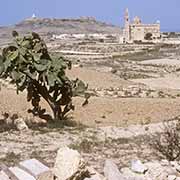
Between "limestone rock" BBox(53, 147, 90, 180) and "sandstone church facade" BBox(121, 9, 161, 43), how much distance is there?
9503 cm

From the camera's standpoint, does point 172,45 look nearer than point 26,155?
No

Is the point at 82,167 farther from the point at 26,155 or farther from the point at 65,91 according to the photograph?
the point at 65,91

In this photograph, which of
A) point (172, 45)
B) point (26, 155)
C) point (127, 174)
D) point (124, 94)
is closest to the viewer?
point (127, 174)

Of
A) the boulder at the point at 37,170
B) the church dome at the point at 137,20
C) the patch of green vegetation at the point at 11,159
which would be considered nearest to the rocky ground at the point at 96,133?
the patch of green vegetation at the point at 11,159

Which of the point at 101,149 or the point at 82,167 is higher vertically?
the point at 82,167

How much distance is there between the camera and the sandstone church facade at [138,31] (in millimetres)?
102875

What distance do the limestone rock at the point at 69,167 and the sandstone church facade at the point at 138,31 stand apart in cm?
9503

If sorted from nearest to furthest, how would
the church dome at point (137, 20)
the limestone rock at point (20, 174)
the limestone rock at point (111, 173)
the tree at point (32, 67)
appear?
the limestone rock at point (20, 174) < the limestone rock at point (111, 173) < the tree at point (32, 67) < the church dome at point (137, 20)

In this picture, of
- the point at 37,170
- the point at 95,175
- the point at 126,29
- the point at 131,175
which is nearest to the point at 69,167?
the point at 37,170

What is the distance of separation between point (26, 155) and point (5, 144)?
111 cm

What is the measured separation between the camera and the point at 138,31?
103688mm

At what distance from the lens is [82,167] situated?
277 inches

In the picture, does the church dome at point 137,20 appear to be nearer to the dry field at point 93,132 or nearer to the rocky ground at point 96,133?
the dry field at point 93,132

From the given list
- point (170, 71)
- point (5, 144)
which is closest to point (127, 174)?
point (5, 144)
